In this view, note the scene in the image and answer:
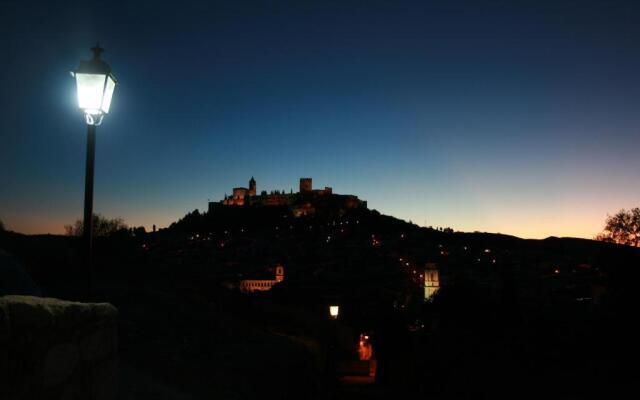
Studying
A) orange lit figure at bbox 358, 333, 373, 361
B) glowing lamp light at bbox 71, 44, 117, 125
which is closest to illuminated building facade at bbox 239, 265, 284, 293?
orange lit figure at bbox 358, 333, 373, 361

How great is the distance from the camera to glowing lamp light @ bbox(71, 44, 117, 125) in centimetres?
622

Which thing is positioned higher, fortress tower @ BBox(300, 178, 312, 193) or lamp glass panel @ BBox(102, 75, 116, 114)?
fortress tower @ BBox(300, 178, 312, 193)

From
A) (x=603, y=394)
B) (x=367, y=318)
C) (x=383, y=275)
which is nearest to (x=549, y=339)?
(x=603, y=394)

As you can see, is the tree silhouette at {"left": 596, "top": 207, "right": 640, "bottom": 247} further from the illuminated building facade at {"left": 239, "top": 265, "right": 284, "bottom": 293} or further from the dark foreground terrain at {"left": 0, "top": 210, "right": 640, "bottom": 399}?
the illuminated building facade at {"left": 239, "top": 265, "right": 284, "bottom": 293}

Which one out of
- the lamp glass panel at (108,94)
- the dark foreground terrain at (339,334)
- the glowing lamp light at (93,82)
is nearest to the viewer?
the glowing lamp light at (93,82)

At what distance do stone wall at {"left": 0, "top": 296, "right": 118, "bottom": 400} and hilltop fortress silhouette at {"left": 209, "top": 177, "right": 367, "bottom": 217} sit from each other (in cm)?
16711

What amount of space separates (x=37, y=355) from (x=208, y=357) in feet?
33.0

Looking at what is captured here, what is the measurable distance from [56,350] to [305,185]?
186975mm

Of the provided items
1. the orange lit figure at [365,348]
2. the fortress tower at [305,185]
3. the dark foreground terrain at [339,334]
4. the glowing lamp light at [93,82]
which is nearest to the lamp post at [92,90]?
the glowing lamp light at [93,82]

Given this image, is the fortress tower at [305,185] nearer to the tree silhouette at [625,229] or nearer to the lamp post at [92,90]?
the tree silhouette at [625,229]

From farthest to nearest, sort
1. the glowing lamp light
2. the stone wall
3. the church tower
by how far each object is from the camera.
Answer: the church tower
the glowing lamp light
the stone wall

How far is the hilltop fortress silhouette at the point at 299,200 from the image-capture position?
178 metres

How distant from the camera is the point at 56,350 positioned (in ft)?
13.6

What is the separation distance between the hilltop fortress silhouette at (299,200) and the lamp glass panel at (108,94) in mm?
165888
